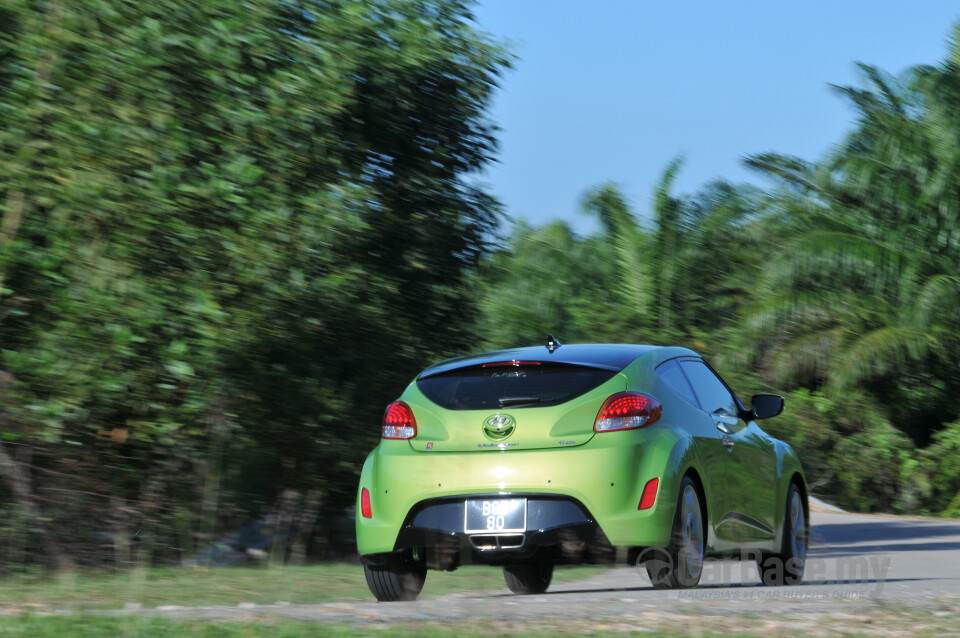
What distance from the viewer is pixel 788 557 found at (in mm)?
9211

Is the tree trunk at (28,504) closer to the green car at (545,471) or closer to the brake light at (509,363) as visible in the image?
the green car at (545,471)

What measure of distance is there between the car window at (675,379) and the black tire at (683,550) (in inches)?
23.2

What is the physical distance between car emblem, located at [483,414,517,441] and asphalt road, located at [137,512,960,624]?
89 cm

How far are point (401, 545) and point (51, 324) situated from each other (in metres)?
4.12

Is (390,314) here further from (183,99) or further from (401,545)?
(401,545)

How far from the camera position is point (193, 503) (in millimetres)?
11477

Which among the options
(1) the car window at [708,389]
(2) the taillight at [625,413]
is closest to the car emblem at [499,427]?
(2) the taillight at [625,413]

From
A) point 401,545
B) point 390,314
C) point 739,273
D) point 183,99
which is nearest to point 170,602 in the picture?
point 401,545

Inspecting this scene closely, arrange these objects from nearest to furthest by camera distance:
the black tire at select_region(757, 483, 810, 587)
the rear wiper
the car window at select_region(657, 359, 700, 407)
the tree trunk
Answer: the rear wiper < the car window at select_region(657, 359, 700, 407) < the black tire at select_region(757, 483, 810, 587) < the tree trunk

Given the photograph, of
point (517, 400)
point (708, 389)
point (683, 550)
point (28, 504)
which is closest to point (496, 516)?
point (517, 400)

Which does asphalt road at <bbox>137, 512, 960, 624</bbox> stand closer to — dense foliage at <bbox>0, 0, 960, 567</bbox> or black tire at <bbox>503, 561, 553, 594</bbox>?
black tire at <bbox>503, 561, 553, 594</bbox>

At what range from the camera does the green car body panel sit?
6.82m

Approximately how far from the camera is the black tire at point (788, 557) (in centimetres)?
920

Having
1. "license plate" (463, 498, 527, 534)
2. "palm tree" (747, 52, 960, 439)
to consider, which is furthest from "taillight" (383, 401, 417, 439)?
"palm tree" (747, 52, 960, 439)
